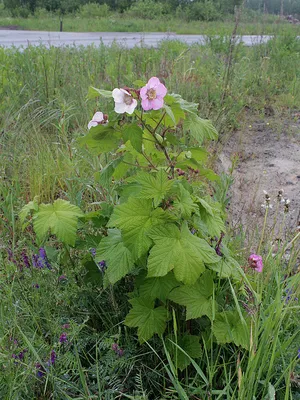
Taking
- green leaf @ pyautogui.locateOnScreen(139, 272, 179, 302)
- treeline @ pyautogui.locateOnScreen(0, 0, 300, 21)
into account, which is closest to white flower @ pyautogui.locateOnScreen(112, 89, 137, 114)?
green leaf @ pyautogui.locateOnScreen(139, 272, 179, 302)

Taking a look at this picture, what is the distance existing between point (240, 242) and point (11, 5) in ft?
81.7

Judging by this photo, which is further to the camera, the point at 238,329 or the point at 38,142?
the point at 38,142

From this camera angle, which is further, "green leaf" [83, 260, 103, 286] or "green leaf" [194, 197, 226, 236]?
"green leaf" [83, 260, 103, 286]

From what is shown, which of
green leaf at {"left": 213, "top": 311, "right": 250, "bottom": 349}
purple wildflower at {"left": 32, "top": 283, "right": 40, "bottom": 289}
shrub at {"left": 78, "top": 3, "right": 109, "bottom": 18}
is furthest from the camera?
shrub at {"left": 78, "top": 3, "right": 109, "bottom": 18}

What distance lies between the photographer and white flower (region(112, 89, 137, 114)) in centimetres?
117

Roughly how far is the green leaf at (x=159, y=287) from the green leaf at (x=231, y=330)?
0.18 metres

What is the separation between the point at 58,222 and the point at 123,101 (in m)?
0.45

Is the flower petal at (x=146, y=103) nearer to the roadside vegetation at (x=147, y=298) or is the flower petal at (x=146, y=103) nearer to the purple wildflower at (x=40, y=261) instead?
the roadside vegetation at (x=147, y=298)

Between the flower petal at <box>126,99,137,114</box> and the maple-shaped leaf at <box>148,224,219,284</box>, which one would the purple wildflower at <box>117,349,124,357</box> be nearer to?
the maple-shaped leaf at <box>148,224,219,284</box>

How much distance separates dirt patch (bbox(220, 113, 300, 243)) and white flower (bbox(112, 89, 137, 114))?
56.4 inches

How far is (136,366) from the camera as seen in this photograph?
1363 mm

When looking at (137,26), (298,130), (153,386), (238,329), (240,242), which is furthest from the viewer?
(137,26)

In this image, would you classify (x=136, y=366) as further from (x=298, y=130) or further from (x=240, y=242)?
(x=298, y=130)

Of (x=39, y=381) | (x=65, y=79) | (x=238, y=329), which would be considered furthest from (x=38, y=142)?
(x=238, y=329)
